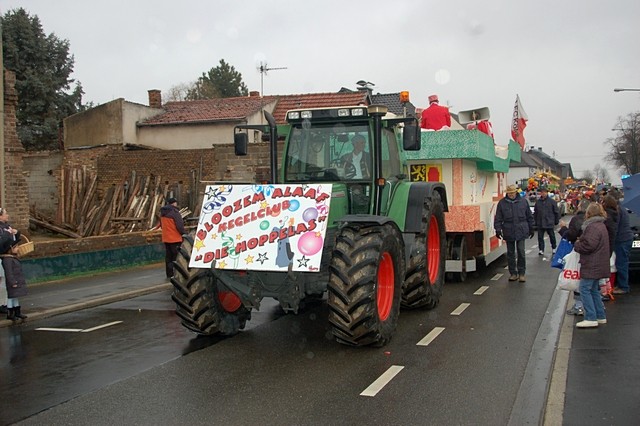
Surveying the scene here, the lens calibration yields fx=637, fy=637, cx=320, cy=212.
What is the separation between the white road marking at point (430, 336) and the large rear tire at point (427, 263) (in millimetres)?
905

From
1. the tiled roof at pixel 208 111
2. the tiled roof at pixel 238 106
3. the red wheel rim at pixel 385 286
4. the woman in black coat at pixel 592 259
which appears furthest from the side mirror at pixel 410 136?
the tiled roof at pixel 208 111

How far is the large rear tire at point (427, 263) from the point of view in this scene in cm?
877

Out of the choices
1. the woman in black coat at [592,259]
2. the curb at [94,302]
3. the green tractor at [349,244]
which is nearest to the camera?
the green tractor at [349,244]

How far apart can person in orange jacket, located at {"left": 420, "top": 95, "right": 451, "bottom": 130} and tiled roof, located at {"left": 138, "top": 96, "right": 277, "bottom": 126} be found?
58.7 ft

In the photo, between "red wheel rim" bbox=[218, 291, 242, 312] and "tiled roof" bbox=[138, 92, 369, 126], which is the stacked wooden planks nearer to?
"tiled roof" bbox=[138, 92, 369, 126]

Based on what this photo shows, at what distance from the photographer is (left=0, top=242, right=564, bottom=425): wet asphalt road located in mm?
5148

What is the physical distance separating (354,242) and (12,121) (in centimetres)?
1270

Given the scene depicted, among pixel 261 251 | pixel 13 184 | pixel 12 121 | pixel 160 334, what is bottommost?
pixel 160 334

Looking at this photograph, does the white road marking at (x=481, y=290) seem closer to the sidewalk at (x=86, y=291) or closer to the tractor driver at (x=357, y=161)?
the tractor driver at (x=357, y=161)

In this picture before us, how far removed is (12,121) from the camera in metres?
16.1

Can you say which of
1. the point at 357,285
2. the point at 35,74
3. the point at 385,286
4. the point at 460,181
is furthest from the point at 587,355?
the point at 35,74

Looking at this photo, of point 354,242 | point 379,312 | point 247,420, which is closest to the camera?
point 247,420

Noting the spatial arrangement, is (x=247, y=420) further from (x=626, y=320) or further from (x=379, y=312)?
(x=626, y=320)

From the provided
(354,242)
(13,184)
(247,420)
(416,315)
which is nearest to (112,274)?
(13,184)
